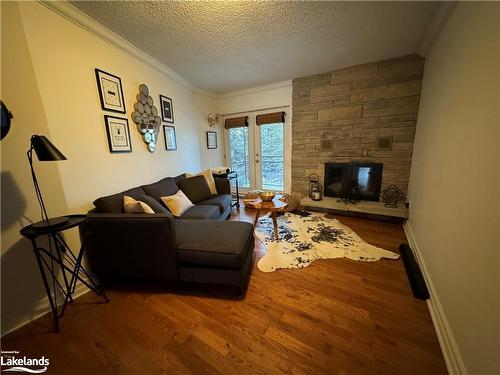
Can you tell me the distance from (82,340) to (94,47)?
2593 millimetres

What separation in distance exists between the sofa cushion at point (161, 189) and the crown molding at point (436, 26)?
3463 millimetres

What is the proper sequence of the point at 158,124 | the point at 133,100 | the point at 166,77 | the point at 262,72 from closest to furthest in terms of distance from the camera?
the point at 133,100 < the point at 158,124 < the point at 166,77 < the point at 262,72

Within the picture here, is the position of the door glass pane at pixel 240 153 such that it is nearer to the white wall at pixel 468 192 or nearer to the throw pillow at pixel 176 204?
Result: the throw pillow at pixel 176 204

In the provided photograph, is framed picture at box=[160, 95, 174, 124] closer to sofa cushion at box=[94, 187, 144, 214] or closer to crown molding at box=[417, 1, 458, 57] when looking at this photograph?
sofa cushion at box=[94, 187, 144, 214]

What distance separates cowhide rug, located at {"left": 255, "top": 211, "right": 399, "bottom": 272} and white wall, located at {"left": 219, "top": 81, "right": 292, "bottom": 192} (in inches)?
54.1

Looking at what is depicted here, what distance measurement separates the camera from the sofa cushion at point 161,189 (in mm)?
2401

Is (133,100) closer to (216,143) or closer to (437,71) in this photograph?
(216,143)

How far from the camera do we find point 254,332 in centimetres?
130

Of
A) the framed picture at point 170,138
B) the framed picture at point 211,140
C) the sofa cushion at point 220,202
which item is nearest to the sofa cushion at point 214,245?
the sofa cushion at point 220,202

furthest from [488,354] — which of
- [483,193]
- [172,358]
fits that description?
[172,358]

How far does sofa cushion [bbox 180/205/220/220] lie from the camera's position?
2.31 meters

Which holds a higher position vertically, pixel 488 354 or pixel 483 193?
pixel 483 193

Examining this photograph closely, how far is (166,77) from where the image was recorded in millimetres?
2973

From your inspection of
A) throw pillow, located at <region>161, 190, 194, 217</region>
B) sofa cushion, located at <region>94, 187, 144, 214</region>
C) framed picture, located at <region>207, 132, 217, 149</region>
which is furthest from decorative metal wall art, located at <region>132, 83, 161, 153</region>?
framed picture, located at <region>207, 132, 217, 149</region>
